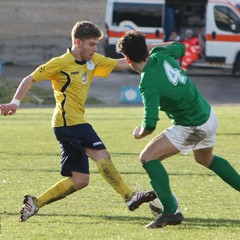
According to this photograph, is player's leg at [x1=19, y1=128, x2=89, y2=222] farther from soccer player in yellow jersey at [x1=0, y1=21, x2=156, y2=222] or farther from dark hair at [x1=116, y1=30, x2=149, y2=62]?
dark hair at [x1=116, y1=30, x2=149, y2=62]

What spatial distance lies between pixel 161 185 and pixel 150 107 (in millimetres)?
726

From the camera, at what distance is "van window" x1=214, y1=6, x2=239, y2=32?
3334 centimetres

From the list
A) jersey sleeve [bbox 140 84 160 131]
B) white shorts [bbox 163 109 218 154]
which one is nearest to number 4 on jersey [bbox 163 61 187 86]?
jersey sleeve [bbox 140 84 160 131]

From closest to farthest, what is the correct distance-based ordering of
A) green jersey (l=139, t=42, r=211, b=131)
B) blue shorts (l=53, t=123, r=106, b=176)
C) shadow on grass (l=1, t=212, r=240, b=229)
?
green jersey (l=139, t=42, r=211, b=131) → shadow on grass (l=1, t=212, r=240, b=229) → blue shorts (l=53, t=123, r=106, b=176)

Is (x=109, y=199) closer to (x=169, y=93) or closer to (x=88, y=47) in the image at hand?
(x=88, y=47)

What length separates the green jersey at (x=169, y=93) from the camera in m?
8.30

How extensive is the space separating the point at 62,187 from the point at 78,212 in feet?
1.10

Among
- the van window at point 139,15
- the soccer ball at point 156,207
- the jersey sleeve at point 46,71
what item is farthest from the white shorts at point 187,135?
the van window at point 139,15

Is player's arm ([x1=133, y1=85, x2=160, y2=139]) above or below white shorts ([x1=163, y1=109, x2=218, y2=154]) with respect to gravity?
above

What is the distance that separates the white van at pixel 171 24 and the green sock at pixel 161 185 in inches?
970

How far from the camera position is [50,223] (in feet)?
28.8

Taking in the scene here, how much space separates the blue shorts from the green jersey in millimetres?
834

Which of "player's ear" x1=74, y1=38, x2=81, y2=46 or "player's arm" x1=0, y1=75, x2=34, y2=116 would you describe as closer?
"player's arm" x1=0, y1=75, x2=34, y2=116

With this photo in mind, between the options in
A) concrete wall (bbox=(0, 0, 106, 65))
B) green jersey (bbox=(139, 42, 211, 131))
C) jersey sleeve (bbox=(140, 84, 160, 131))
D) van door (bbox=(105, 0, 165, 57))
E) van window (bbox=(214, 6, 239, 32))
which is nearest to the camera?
jersey sleeve (bbox=(140, 84, 160, 131))
